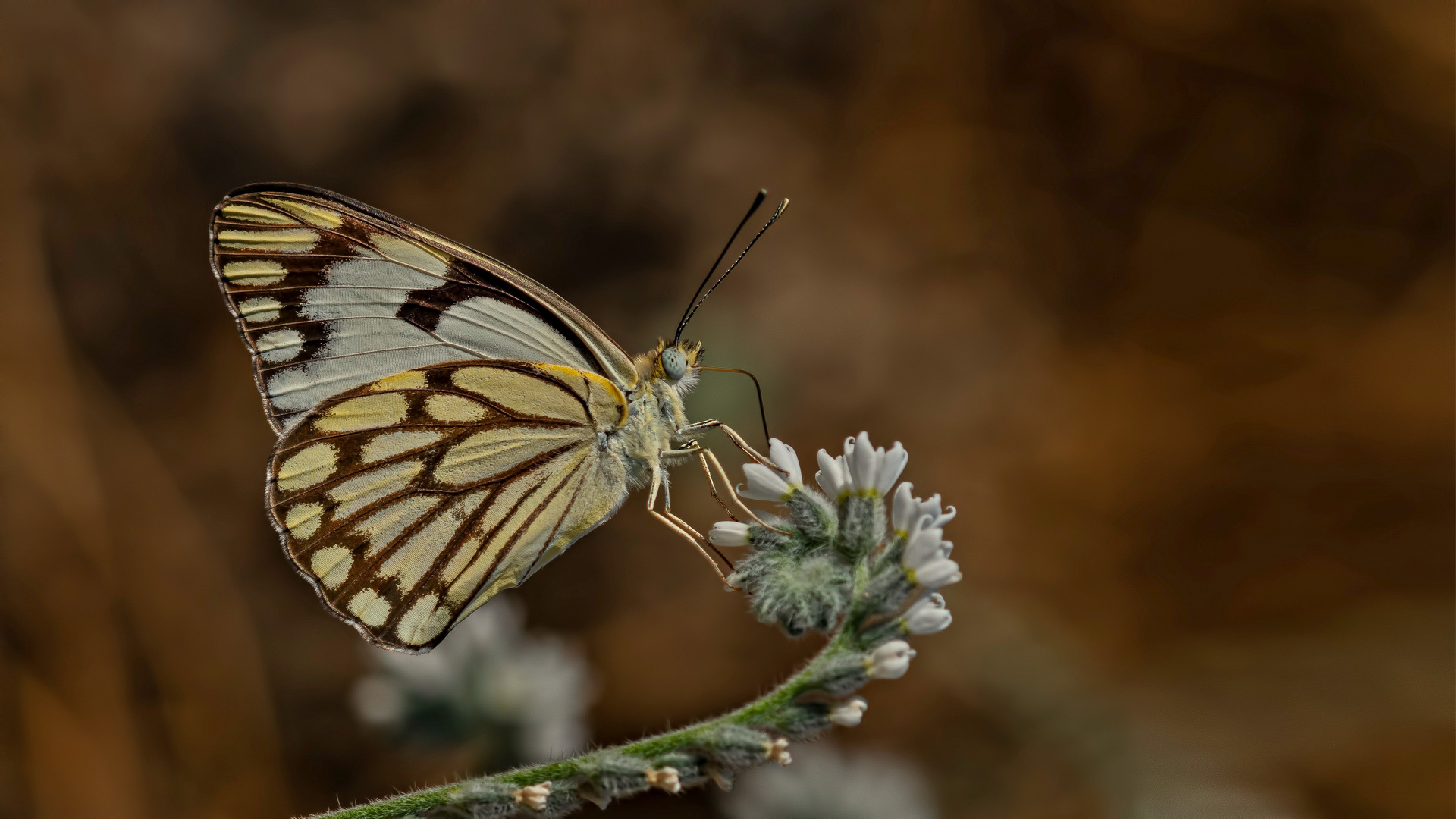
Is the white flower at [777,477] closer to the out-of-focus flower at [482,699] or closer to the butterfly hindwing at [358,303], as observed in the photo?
the butterfly hindwing at [358,303]

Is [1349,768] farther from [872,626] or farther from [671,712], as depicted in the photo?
[872,626]

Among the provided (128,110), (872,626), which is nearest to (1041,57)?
(872,626)

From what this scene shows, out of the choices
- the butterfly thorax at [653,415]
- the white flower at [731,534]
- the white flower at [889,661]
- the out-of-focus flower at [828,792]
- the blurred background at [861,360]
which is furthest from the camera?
the blurred background at [861,360]

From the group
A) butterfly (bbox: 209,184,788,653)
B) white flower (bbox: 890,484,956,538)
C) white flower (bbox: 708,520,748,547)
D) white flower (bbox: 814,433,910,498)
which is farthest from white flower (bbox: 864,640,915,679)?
butterfly (bbox: 209,184,788,653)

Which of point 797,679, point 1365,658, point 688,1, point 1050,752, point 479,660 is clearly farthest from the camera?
point 688,1

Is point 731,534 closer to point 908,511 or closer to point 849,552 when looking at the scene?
point 849,552

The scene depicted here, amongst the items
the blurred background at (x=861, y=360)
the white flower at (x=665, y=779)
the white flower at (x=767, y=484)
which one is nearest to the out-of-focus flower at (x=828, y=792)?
the blurred background at (x=861, y=360)

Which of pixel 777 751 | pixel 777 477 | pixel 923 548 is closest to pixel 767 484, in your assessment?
pixel 777 477

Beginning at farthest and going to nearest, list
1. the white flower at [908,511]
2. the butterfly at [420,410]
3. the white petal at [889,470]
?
the butterfly at [420,410] < the white petal at [889,470] < the white flower at [908,511]
